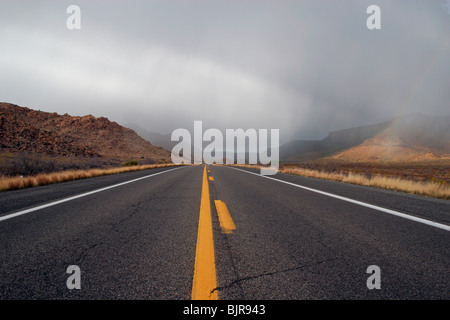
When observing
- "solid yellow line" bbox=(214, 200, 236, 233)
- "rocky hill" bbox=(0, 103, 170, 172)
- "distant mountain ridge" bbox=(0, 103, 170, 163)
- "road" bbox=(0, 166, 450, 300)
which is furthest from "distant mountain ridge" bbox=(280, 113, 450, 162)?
"solid yellow line" bbox=(214, 200, 236, 233)

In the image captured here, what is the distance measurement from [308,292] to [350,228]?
2131mm

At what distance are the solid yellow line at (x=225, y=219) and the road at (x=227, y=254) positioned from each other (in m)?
0.06

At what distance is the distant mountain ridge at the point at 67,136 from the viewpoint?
30.5 metres

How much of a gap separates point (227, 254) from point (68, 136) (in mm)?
69240

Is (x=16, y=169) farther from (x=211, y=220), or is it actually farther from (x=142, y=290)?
(x=142, y=290)

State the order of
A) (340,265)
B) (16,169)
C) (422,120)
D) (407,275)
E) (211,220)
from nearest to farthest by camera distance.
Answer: (407,275), (340,265), (211,220), (16,169), (422,120)

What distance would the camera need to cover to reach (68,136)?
57.0 m

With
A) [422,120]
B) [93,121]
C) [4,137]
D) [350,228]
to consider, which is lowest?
[350,228]

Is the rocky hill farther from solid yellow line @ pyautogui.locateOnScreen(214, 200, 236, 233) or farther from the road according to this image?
the road

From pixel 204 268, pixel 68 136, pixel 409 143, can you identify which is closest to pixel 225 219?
pixel 204 268

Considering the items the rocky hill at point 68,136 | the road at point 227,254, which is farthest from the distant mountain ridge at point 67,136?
the road at point 227,254

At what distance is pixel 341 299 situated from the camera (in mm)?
1639

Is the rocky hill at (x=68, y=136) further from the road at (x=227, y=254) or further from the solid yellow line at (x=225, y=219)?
the road at (x=227, y=254)

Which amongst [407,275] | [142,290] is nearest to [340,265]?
[407,275]
